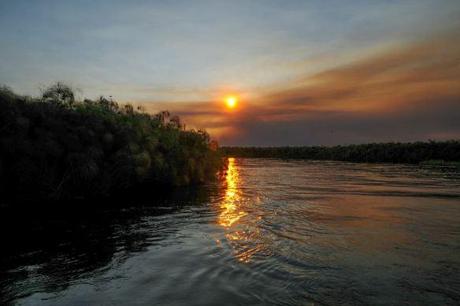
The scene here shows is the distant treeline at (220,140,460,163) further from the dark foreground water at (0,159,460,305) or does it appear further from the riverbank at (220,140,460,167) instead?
the dark foreground water at (0,159,460,305)

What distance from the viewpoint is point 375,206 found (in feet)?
86.0

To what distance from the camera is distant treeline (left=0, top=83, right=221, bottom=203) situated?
22.8 meters

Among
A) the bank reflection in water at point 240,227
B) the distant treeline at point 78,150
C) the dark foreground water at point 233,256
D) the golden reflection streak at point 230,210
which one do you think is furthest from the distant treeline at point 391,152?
the dark foreground water at point 233,256

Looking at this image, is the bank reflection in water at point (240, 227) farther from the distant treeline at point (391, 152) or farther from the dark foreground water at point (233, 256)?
the distant treeline at point (391, 152)

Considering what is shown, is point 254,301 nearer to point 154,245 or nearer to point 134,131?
point 154,245

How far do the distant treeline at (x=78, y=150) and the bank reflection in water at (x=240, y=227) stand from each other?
24.3 feet

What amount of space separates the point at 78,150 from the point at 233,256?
16014mm

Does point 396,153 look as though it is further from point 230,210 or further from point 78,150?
point 78,150

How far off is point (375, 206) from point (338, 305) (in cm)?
1791

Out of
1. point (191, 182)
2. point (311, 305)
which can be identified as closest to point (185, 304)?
point (311, 305)

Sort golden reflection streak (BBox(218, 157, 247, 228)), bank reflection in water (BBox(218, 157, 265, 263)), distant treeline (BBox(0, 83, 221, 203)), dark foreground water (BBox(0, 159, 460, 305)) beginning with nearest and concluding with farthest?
dark foreground water (BBox(0, 159, 460, 305)) → bank reflection in water (BBox(218, 157, 265, 263)) → golden reflection streak (BBox(218, 157, 247, 228)) → distant treeline (BBox(0, 83, 221, 203))

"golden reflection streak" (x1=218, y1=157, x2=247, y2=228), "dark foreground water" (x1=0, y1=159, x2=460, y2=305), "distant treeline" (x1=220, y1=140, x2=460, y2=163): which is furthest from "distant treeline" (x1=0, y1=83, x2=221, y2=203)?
"distant treeline" (x1=220, y1=140, x2=460, y2=163)

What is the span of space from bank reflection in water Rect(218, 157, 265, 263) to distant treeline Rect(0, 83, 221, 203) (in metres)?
7.40

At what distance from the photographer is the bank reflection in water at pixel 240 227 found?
14.9 m
